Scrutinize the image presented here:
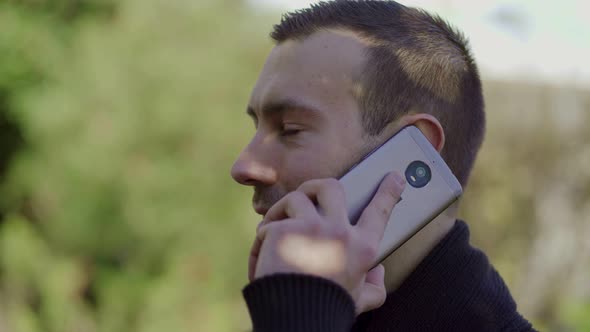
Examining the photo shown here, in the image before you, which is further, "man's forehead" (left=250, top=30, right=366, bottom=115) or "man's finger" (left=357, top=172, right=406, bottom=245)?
"man's forehead" (left=250, top=30, right=366, bottom=115)

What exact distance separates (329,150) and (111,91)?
5663mm

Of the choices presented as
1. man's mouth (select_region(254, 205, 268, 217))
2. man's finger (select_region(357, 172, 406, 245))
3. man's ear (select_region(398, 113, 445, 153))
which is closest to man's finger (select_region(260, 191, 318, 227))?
man's finger (select_region(357, 172, 406, 245))

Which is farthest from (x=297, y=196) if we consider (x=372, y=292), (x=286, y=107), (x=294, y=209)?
(x=286, y=107)

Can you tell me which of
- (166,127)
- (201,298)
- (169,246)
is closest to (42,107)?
(166,127)

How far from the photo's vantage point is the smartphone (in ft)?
6.54

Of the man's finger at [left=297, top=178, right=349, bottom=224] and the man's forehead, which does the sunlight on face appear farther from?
the man's forehead

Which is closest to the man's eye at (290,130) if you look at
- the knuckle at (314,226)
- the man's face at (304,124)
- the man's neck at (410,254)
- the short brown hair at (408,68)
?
the man's face at (304,124)

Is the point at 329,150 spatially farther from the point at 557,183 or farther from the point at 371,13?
the point at 557,183

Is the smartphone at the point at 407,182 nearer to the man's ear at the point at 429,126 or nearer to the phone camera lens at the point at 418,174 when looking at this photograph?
the phone camera lens at the point at 418,174

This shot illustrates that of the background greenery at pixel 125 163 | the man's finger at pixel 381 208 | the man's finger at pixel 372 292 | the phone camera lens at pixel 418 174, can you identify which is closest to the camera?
the man's finger at pixel 381 208

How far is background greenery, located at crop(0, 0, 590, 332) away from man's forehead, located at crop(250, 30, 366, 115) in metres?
5.16

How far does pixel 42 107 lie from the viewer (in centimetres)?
809

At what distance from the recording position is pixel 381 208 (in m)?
1.83

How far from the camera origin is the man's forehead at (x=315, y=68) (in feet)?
7.45
